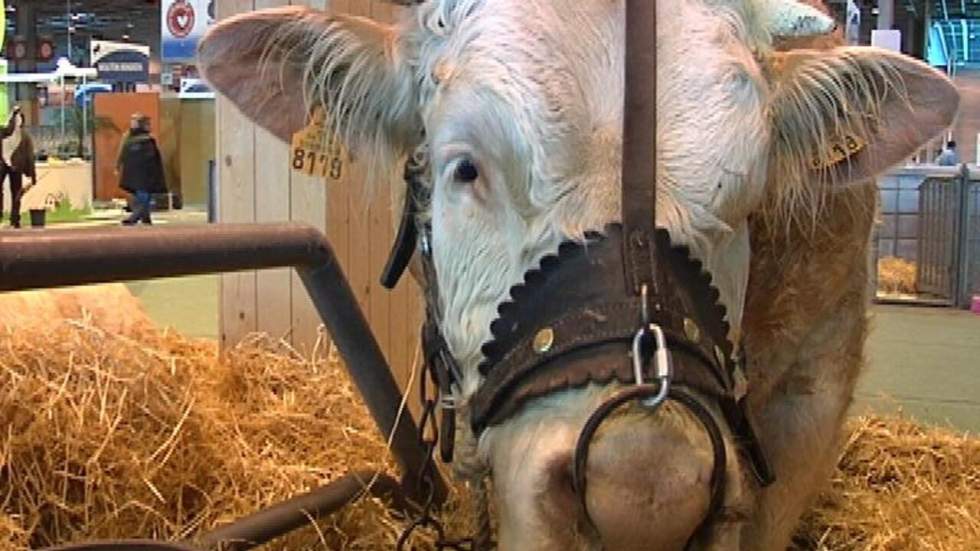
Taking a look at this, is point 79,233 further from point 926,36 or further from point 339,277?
point 926,36

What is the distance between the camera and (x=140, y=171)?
14.0 metres

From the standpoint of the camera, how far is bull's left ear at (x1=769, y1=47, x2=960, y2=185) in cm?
224

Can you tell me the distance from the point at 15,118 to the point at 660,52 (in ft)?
34.6

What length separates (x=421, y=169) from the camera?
2.25 meters

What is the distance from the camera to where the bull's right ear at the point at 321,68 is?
233 cm

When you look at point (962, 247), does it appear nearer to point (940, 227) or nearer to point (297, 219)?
point (940, 227)

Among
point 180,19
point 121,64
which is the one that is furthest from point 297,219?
point 121,64

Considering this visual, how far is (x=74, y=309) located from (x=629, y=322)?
234 centimetres

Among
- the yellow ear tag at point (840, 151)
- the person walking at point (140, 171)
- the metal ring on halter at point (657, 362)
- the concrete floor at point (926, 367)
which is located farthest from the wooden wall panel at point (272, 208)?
the person walking at point (140, 171)

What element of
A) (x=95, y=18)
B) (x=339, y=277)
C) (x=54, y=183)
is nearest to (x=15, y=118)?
(x=54, y=183)

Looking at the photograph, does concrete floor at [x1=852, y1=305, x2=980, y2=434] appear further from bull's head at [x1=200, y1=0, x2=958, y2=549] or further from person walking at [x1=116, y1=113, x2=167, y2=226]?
person walking at [x1=116, y1=113, x2=167, y2=226]

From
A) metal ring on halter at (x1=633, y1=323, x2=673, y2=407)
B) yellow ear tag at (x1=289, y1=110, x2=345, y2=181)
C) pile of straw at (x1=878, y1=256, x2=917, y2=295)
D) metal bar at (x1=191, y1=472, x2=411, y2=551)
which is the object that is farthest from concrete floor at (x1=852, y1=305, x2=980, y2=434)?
metal ring on halter at (x1=633, y1=323, x2=673, y2=407)

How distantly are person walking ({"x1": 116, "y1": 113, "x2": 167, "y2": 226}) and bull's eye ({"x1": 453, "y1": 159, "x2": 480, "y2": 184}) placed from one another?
11.8 m

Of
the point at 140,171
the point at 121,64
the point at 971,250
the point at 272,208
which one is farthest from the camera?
the point at 121,64
